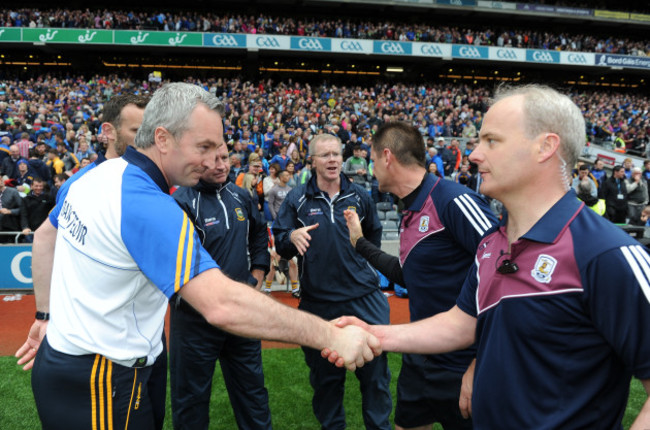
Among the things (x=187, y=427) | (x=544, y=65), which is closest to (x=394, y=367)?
(x=187, y=427)

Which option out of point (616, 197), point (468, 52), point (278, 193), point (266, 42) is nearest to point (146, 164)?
point (278, 193)

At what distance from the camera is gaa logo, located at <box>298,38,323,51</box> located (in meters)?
30.6

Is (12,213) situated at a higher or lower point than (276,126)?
lower

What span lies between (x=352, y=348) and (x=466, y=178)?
10965 mm

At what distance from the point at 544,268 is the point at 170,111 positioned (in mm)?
1530

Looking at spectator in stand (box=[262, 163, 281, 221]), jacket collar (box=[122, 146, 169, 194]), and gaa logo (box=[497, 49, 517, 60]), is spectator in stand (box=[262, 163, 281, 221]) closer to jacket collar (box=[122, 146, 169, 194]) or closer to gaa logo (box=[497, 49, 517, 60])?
jacket collar (box=[122, 146, 169, 194])

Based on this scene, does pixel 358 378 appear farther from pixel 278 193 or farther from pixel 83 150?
pixel 83 150

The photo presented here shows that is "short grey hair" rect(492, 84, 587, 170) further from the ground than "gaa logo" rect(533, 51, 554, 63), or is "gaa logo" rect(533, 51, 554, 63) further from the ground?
"gaa logo" rect(533, 51, 554, 63)

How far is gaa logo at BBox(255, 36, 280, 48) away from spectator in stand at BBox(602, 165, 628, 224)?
2316 centimetres

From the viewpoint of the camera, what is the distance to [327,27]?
→ 31922 mm

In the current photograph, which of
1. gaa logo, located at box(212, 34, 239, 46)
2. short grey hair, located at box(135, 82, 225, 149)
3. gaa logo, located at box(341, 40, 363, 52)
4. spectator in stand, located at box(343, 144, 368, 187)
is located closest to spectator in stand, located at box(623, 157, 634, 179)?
spectator in stand, located at box(343, 144, 368, 187)

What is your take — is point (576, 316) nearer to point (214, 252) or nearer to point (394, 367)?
point (214, 252)

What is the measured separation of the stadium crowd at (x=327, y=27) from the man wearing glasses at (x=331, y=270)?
95.7 ft

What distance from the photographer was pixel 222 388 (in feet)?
15.8
